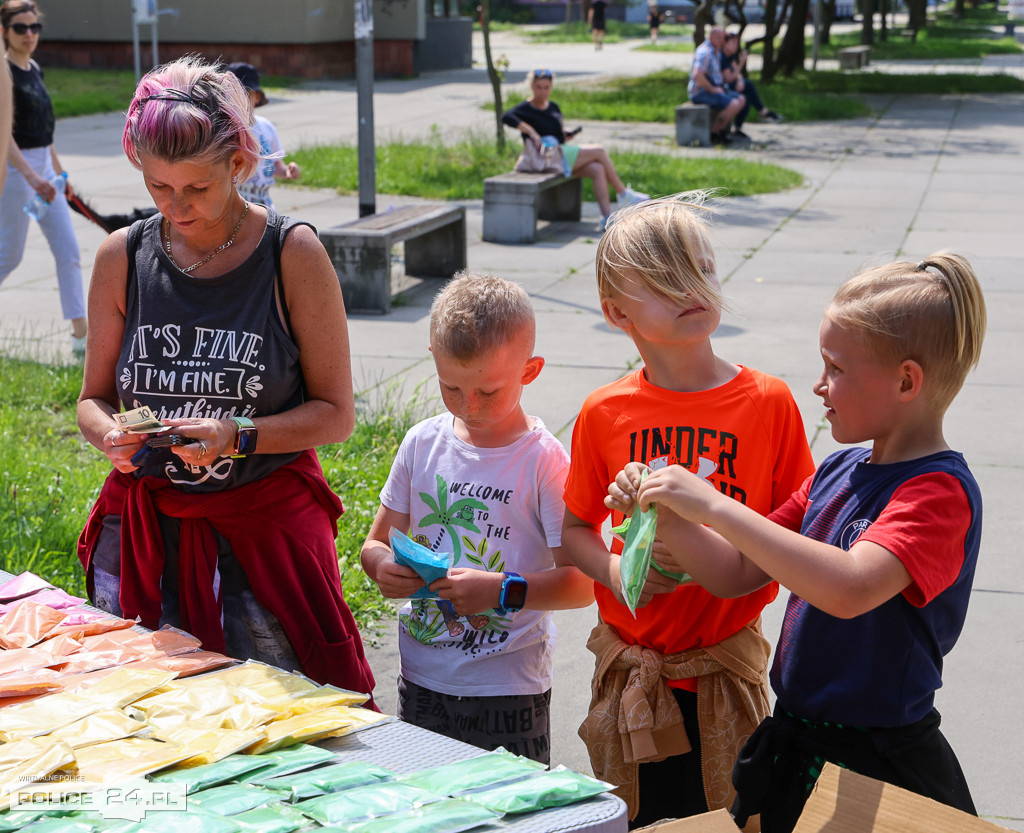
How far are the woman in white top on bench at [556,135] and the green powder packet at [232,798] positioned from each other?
32.3ft

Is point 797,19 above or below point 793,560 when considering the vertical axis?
above

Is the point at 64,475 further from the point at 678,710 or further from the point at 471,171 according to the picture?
the point at 471,171

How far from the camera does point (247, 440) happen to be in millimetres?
2521

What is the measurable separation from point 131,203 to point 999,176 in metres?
9.96

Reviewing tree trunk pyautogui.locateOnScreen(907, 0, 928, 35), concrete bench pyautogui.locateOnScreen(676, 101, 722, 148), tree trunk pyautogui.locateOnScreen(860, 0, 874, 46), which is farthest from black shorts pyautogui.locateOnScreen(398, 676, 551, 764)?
tree trunk pyautogui.locateOnScreen(907, 0, 928, 35)

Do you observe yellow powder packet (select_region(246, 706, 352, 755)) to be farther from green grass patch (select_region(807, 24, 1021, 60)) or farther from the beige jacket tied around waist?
green grass patch (select_region(807, 24, 1021, 60))

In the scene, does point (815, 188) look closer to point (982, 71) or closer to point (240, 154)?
point (240, 154)

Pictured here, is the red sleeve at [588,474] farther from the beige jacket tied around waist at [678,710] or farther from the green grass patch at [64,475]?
the green grass patch at [64,475]

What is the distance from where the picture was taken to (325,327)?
104 inches

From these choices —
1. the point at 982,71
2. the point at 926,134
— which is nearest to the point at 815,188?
the point at 926,134

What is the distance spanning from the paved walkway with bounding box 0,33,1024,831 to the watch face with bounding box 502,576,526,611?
0.72 metres

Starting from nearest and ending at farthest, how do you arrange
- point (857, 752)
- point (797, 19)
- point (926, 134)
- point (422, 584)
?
point (857, 752) < point (422, 584) < point (926, 134) < point (797, 19)

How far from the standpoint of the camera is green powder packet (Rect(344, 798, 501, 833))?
157 cm

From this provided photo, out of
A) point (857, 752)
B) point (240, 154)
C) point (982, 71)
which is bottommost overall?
point (857, 752)
